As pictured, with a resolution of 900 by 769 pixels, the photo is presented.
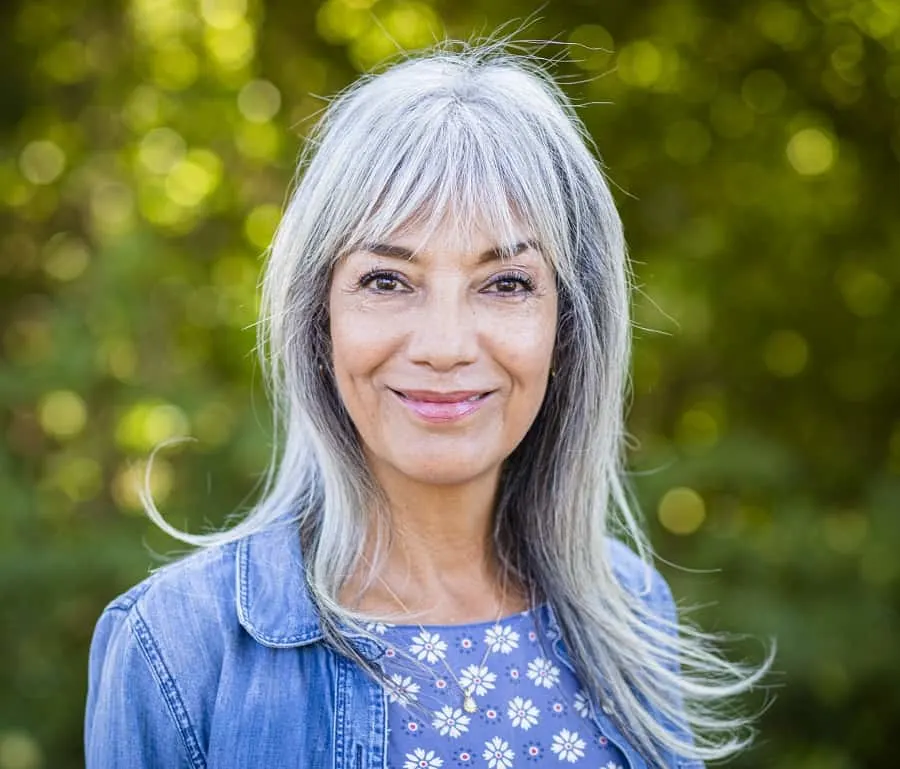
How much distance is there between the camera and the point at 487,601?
198 centimetres

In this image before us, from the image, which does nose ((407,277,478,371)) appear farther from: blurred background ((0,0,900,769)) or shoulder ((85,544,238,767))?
blurred background ((0,0,900,769))

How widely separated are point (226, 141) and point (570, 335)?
2466 millimetres

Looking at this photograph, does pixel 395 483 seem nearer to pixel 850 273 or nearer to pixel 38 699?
pixel 38 699

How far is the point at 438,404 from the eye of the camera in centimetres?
179

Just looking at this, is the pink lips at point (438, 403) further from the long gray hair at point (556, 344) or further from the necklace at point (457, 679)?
the necklace at point (457, 679)

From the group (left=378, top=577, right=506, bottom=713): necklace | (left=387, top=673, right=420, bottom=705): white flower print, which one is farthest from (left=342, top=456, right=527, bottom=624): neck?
(left=387, top=673, right=420, bottom=705): white flower print

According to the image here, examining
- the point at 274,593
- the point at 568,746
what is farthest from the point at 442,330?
the point at 568,746

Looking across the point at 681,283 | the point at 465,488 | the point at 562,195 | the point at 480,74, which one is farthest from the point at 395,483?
the point at 681,283

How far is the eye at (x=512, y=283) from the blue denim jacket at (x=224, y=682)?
56cm

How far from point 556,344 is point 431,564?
0.45 metres

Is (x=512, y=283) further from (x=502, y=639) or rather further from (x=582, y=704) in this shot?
(x=582, y=704)

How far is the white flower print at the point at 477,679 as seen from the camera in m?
1.81

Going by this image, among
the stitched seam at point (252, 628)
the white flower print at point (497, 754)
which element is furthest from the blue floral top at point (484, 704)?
the stitched seam at point (252, 628)

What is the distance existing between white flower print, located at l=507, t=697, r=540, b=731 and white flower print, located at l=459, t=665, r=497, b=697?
5 centimetres
